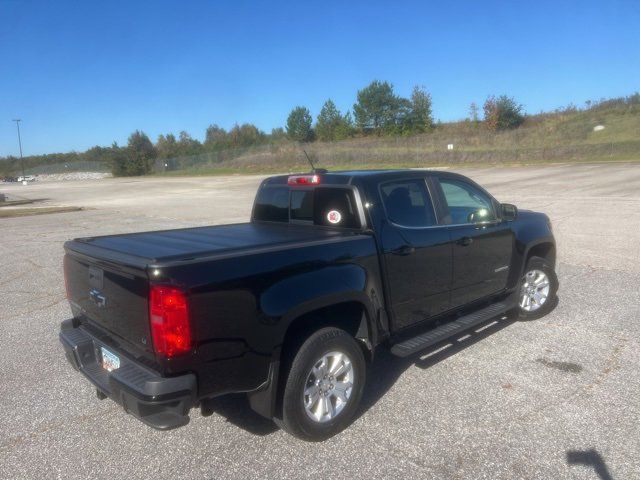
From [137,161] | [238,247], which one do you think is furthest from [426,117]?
[238,247]

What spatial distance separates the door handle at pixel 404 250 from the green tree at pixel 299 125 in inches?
2986

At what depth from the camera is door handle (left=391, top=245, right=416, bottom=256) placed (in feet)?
12.5

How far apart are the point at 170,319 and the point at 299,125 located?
78730mm

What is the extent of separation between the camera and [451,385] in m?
4.05

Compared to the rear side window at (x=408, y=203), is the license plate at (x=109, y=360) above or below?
below

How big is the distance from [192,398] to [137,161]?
75114 mm

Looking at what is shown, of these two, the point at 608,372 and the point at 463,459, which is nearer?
the point at 463,459

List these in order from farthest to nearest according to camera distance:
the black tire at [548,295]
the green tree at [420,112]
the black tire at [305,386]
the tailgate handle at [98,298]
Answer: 1. the green tree at [420,112]
2. the black tire at [548,295]
3. the tailgate handle at [98,298]
4. the black tire at [305,386]

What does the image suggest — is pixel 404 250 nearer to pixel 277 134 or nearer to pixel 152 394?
pixel 152 394

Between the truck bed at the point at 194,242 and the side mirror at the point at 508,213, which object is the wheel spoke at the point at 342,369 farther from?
the side mirror at the point at 508,213

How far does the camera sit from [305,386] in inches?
127

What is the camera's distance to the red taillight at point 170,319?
2691 mm

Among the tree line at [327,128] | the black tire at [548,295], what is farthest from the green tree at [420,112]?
the black tire at [548,295]

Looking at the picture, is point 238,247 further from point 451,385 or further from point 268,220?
point 451,385
